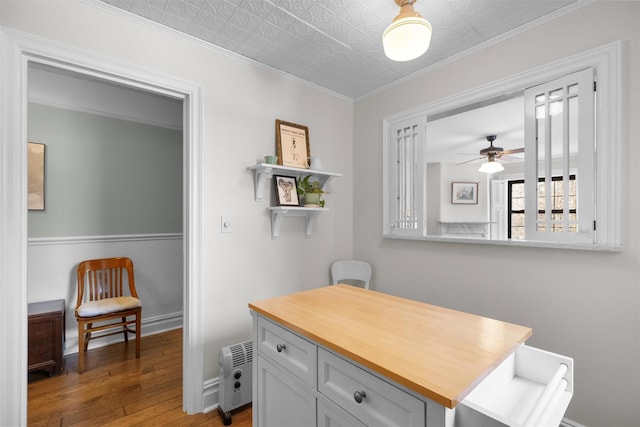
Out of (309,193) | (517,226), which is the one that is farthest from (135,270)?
(517,226)

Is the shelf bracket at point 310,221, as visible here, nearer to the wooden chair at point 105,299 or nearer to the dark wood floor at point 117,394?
the dark wood floor at point 117,394

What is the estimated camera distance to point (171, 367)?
2.52m

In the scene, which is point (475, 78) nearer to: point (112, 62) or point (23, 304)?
point (112, 62)

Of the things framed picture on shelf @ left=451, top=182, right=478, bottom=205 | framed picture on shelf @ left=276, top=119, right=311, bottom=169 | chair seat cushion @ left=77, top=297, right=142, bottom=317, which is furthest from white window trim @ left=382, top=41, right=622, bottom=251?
framed picture on shelf @ left=451, top=182, right=478, bottom=205

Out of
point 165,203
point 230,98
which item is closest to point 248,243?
point 230,98

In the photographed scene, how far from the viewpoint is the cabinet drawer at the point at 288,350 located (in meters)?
1.11

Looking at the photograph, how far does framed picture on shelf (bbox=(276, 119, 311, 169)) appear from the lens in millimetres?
2389

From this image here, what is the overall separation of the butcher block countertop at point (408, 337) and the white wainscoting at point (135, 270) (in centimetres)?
234

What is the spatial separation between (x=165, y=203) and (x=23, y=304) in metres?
1.94

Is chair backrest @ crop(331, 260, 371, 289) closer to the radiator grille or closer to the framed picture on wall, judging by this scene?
the radiator grille

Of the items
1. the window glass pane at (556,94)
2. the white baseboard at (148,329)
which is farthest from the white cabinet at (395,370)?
the white baseboard at (148,329)

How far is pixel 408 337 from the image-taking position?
107cm

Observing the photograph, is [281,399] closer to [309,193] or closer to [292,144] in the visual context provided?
[309,193]

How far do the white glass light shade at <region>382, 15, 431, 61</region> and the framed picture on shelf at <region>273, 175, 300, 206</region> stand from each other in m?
1.31
